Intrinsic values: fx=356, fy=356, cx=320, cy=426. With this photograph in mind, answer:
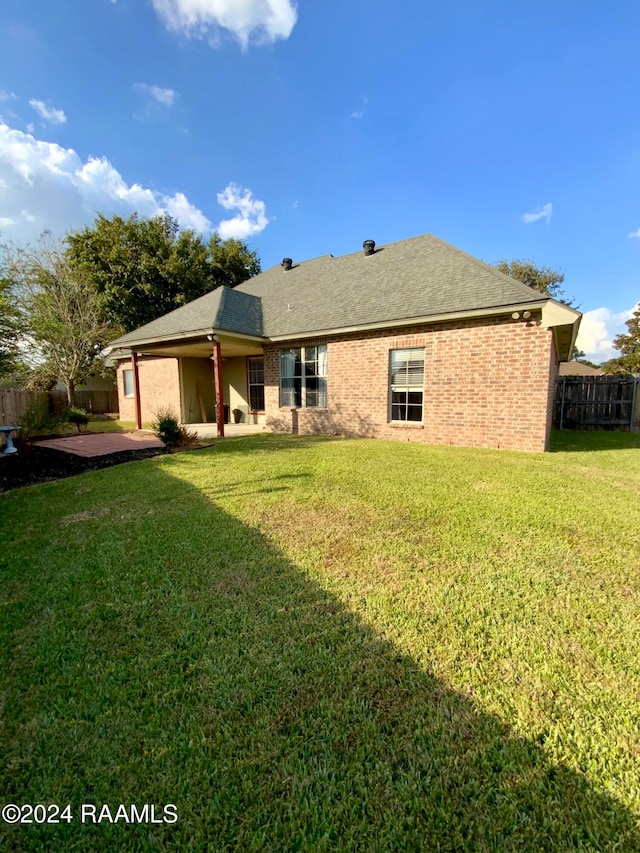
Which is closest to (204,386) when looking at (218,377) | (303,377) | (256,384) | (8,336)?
(256,384)

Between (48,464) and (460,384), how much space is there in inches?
373

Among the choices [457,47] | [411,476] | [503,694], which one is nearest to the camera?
[503,694]

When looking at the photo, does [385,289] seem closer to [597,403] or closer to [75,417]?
[597,403]

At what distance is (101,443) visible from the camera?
979cm

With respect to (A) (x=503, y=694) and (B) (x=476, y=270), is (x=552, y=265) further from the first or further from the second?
(A) (x=503, y=694)

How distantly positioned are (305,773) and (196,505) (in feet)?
12.1

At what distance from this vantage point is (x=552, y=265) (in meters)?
27.3

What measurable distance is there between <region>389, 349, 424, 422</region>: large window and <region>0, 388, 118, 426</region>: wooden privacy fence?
1099cm

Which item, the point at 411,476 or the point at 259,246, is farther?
the point at 259,246

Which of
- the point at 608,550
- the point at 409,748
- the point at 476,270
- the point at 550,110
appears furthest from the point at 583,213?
the point at 409,748

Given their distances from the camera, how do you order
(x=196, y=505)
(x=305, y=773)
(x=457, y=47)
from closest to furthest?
(x=305, y=773)
(x=196, y=505)
(x=457, y=47)

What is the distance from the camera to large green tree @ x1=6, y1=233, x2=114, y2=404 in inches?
701

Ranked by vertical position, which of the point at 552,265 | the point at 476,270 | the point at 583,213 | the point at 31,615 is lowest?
the point at 31,615

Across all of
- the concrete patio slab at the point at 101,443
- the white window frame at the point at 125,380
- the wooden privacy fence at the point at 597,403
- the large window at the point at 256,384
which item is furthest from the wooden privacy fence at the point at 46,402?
the wooden privacy fence at the point at 597,403
